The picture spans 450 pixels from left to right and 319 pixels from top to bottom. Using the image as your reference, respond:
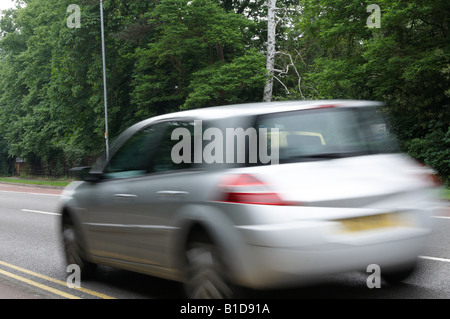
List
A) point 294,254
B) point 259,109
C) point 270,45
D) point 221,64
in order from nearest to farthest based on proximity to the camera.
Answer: point 294,254, point 259,109, point 270,45, point 221,64

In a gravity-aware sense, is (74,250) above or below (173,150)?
below

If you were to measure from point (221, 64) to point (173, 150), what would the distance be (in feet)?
78.9

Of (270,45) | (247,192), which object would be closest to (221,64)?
(270,45)

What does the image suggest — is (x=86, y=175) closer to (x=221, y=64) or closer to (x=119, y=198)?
(x=119, y=198)

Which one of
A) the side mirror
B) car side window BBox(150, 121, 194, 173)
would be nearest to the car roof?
car side window BBox(150, 121, 194, 173)

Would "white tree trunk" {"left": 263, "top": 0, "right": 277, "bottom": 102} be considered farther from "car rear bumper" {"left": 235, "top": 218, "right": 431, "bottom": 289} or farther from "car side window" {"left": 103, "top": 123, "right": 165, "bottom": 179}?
"car rear bumper" {"left": 235, "top": 218, "right": 431, "bottom": 289}

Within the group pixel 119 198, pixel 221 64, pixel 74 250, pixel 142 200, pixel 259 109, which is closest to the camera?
pixel 259 109

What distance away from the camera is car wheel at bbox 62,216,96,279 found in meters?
6.55

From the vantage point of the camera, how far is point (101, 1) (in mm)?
30984

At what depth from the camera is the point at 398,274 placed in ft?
18.1

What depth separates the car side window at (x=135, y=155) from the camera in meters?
5.52

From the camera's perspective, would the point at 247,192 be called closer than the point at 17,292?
Yes

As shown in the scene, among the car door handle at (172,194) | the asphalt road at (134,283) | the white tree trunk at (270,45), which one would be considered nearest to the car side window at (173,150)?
the car door handle at (172,194)
